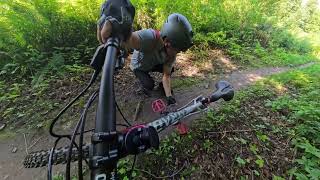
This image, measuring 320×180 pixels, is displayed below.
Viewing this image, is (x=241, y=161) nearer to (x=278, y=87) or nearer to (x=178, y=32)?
(x=178, y=32)

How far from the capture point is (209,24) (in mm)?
7000

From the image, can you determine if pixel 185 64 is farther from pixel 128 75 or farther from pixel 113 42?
pixel 113 42

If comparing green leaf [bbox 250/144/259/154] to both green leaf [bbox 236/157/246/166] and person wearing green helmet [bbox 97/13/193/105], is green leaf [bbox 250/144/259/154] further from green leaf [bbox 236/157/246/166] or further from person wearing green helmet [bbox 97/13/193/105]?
person wearing green helmet [bbox 97/13/193/105]

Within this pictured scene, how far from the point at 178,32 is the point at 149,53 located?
0.68m

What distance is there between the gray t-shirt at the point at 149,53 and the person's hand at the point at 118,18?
1.43 meters

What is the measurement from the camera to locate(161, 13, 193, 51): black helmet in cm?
326

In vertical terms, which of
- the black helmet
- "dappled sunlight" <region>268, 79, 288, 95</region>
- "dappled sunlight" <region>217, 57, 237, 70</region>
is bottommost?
"dappled sunlight" <region>268, 79, 288, 95</region>

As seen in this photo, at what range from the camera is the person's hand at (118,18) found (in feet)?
5.58

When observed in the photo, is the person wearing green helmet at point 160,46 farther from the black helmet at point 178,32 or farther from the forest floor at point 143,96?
the forest floor at point 143,96

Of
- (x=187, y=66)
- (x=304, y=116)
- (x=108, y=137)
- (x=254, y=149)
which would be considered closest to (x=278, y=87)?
(x=304, y=116)

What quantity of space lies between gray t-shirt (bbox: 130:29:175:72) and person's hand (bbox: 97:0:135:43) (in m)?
1.43

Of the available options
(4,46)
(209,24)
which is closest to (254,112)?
(209,24)

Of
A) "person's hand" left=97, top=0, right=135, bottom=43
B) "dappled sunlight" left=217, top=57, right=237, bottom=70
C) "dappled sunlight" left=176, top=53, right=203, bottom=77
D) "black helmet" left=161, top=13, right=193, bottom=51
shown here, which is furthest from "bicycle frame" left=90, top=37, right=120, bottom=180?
"dappled sunlight" left=217, top=57, right=237, bottom=70

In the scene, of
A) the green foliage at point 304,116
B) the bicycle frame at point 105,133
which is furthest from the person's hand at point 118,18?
the green foliage at point 304,116
